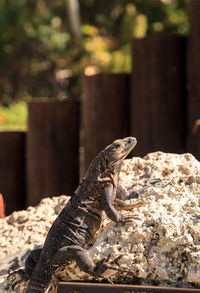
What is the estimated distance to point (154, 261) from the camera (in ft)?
9.10

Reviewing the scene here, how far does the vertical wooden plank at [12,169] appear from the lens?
243 inches

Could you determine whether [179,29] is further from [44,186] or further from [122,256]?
[122,256]

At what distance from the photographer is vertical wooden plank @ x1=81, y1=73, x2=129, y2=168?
587cm

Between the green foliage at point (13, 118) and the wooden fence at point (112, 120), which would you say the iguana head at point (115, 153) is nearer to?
the wooden fence at point (112, 120)

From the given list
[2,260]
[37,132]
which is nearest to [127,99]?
[37,132]

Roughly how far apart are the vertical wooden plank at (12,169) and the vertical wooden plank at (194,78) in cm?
175

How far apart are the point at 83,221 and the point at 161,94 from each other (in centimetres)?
286

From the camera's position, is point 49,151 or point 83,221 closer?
point 83,221

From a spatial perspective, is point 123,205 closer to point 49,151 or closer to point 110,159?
point 110,159

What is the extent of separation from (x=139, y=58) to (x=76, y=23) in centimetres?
572

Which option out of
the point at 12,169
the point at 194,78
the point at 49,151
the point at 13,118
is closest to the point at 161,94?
the point at 194,78

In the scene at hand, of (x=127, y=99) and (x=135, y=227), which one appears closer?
(x=135, y=227)

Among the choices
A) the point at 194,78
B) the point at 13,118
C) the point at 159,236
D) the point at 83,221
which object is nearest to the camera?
the point at 159,236

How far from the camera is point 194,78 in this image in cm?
550
